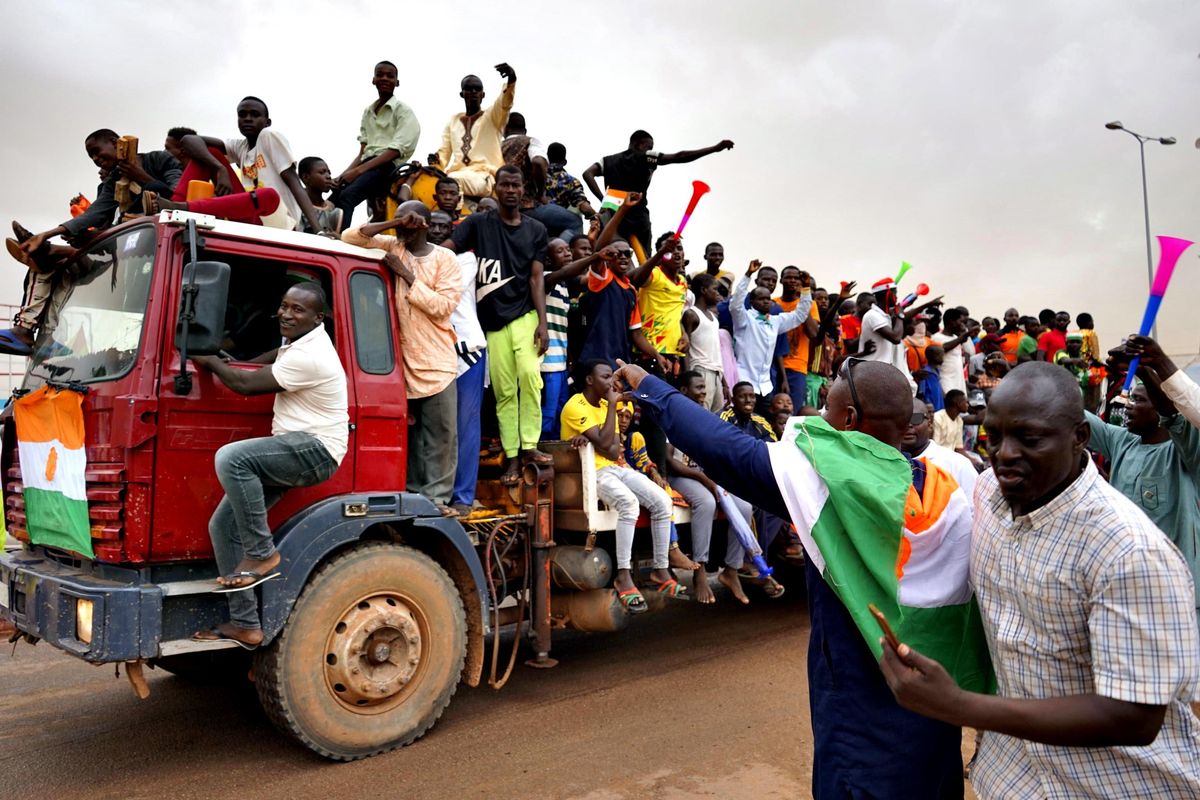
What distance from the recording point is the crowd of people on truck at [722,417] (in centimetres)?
167

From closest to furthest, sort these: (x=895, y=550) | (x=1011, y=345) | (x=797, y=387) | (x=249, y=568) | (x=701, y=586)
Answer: (x=895, y=550), (x=249, y=568), (x=701, y=586), (x=797, y=387), (x=1011, y=345)

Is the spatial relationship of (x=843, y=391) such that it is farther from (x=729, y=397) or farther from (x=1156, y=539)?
(x=729, y=397)

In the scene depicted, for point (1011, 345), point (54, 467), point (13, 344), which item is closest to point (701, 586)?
point (54, 467)

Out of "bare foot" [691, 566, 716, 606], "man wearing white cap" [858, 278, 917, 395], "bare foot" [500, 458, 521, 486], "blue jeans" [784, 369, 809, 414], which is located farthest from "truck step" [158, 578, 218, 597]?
"man wearing white cap" [858, 278, 917, 395]

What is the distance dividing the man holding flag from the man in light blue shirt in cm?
579

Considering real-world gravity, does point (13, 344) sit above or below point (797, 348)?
below

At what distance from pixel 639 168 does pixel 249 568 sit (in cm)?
573

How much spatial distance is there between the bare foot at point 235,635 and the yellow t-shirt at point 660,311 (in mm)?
4145

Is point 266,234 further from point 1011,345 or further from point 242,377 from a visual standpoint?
point 1011,345

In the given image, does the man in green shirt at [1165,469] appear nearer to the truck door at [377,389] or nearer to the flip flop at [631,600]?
the flip flop at [631,600]

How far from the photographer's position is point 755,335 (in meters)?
8.11

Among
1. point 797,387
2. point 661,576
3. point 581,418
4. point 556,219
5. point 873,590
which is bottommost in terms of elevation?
point 661,576

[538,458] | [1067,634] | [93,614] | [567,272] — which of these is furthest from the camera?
[567,272]

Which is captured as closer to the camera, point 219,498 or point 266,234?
point 219,498
